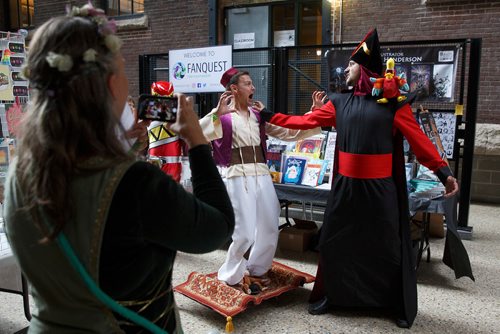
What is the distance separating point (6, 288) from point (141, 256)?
1.89 m

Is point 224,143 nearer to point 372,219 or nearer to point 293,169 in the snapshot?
point 372,219

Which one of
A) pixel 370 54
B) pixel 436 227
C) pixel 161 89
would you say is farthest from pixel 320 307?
pixel 436 227

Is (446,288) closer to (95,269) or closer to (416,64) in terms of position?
(416,64)

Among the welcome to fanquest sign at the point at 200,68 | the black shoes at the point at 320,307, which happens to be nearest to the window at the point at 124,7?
the welcome to fanquest sign at the point at 200,68

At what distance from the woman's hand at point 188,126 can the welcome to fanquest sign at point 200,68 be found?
428 centimetres

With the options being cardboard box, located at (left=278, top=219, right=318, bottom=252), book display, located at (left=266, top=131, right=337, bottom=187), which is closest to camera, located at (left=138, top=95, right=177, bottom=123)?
book display, located at (left=266, top=131, right=337, bottom=187)

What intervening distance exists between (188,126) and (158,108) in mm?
212

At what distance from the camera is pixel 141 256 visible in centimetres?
98

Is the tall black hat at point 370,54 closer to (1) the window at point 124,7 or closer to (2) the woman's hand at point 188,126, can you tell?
(2) the woman's hand at point 188,126

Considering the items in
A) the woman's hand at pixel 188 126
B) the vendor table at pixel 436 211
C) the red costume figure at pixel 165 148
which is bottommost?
A: the vendor table at pixel 436 211

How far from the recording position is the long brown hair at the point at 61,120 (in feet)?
2.87

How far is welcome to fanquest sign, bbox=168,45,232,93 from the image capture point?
17.9 ft

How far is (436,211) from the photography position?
3881 mm

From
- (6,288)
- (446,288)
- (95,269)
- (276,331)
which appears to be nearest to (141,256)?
(95,269)
